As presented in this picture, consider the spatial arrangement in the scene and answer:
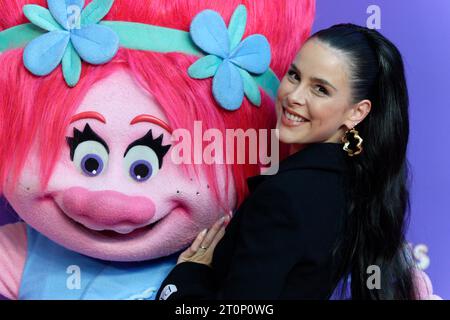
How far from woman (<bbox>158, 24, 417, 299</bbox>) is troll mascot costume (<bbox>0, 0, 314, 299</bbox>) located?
9cm

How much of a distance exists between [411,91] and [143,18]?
984 millimetres

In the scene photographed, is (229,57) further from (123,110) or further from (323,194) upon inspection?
(323,194)

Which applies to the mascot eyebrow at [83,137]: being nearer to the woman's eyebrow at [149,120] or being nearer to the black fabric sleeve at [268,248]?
the woman's eyebrow at [149,120]

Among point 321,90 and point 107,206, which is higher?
point 321,90

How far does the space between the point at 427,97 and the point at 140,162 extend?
3.43 feet

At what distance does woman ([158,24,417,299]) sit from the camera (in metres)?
1.26

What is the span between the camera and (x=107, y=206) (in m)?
1.38

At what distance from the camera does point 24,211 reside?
1.49m

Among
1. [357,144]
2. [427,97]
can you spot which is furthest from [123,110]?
[427,97]

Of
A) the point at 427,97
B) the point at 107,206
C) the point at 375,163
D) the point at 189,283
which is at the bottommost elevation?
the point at 189,283
